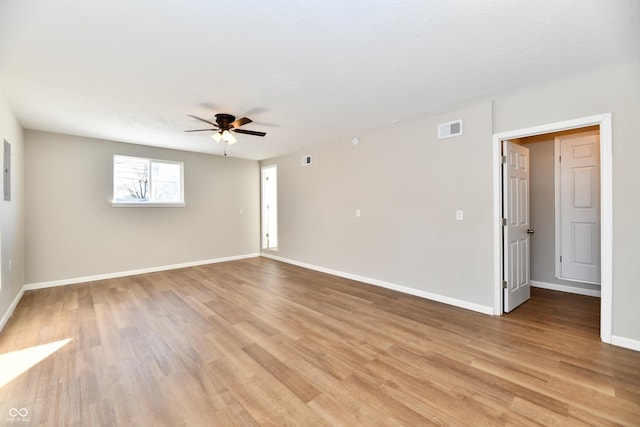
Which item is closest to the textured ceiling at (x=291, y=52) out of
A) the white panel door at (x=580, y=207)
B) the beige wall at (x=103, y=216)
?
the beige wall at (x=103, y=216)

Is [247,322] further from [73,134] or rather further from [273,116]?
[73,134]

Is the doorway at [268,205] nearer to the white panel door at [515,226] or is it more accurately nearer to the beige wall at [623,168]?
the white panel door at [515,226]

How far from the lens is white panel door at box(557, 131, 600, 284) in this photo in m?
3.74

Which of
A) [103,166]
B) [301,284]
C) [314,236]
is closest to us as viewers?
[301,284]

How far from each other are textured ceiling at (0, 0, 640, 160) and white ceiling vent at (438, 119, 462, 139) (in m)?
0.23

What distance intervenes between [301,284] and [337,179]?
1.96 meters

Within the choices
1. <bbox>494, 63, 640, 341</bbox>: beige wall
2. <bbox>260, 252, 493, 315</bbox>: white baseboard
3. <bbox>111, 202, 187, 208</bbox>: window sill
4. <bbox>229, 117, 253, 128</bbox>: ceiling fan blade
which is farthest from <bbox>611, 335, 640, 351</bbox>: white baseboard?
<bbox>111, 202, 187, 208</bbox>: window sill

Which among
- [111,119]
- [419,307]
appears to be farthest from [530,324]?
[111,119]

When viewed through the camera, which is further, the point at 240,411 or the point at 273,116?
the point at 273,116

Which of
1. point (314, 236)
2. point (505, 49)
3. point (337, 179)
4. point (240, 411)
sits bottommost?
point (240, 411)

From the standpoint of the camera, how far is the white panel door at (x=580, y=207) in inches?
147

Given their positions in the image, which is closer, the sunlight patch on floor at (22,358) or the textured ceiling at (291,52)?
the textured ceiling at (291,52)

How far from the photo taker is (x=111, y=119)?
3.67 metres

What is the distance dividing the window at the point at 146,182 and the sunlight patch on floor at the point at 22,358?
9.92ft
